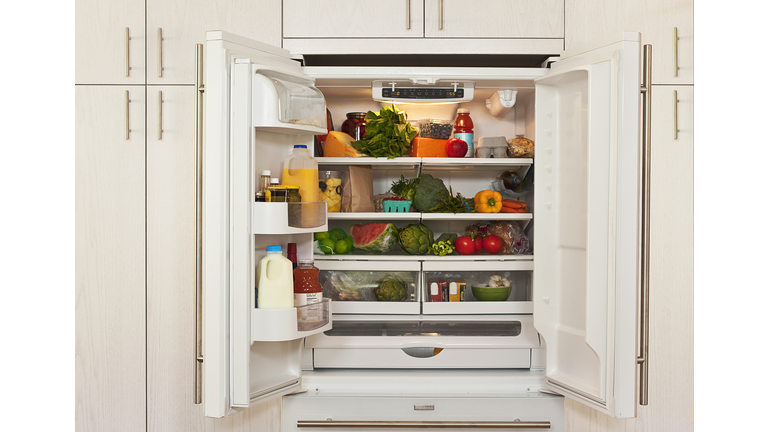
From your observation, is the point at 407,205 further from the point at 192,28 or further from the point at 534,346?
the point at 192,28

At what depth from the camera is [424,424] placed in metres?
2.10

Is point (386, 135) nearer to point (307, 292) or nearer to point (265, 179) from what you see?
point (265, 179)

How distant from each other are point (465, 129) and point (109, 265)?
1.75m

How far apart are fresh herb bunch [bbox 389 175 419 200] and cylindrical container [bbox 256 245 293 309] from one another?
0.81m

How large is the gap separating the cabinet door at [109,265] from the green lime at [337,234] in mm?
831

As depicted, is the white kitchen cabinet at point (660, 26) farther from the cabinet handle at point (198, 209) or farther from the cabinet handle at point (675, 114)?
the cabinet handle at point (198, 209)

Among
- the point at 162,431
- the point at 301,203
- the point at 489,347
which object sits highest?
the point at 301,203

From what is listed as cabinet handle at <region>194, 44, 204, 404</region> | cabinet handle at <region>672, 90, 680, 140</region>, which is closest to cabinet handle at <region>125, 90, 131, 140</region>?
cabinet handle at <region>194, 44, 204, 404</region>

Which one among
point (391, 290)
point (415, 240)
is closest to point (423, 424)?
point (391, 290)

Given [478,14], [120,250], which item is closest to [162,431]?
[120,250]

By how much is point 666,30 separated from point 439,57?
0.94 meters

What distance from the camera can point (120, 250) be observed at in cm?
Result: 209

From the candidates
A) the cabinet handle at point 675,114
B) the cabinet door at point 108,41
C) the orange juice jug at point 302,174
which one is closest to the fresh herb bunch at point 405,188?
the orange juice jug at point 302,174

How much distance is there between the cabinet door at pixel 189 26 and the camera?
2068 mm
